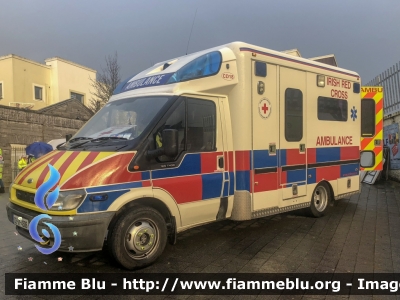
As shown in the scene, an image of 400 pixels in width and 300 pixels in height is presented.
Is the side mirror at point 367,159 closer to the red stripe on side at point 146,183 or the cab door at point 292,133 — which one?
the cab door at point 292,133

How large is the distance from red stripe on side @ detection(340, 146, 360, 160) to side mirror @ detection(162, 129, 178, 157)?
4.20 m

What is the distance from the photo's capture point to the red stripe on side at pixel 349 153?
679 cm

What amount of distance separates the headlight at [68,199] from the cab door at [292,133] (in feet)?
10.6

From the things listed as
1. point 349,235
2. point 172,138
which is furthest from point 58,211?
point 349,235

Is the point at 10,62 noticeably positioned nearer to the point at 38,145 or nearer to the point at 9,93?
the point at 9,93

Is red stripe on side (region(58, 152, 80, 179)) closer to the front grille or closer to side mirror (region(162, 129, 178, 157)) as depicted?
the front grille

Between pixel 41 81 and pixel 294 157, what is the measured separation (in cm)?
2299

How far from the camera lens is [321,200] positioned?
6613 millimetres

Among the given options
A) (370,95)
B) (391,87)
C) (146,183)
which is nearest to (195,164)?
(146,183)

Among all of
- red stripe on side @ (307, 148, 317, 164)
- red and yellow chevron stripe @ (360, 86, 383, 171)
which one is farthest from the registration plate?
red and yellow chevron stripe @ (360, 86, 383, 171)

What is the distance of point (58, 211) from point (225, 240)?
8.42ft

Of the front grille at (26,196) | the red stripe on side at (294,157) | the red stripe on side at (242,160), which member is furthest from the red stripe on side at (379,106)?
the front grille at (26,196)

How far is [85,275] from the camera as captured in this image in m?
3.90

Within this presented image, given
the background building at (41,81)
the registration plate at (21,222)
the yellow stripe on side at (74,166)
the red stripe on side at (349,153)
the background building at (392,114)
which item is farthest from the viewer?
the background building at (41,81)
